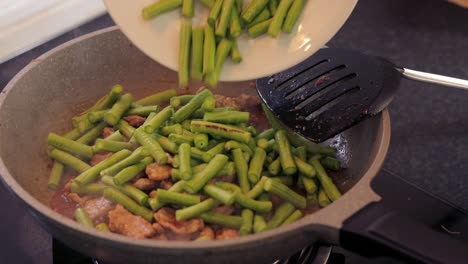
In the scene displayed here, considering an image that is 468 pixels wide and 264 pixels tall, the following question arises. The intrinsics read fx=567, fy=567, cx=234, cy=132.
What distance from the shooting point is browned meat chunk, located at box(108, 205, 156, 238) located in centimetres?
104

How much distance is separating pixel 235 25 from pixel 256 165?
28 centimetres

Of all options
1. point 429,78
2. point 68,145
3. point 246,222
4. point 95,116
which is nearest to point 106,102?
point 95,116

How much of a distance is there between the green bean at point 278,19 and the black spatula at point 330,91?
160 mm

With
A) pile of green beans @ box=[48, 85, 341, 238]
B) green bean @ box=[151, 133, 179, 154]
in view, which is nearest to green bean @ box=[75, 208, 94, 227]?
pile of green beans @ box=[48, 85, 341, 238]

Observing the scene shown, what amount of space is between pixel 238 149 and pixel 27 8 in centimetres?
92

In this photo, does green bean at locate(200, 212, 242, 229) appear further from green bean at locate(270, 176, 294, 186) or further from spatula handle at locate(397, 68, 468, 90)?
spatula handle at locate(397, 68, 468, 90)

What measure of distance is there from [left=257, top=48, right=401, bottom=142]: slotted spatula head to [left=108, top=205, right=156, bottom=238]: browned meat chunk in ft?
1.17

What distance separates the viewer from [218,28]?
3.66 feet

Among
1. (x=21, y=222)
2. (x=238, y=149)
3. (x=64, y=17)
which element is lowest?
(x=21, y=222)

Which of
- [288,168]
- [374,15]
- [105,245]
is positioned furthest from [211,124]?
[374,15]

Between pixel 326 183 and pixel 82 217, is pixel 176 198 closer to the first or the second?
pixel 82 217

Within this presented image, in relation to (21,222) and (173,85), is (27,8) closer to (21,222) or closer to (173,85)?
(173,85)

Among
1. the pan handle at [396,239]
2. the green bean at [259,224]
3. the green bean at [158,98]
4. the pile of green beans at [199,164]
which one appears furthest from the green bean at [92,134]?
the pan handle at [396,239]

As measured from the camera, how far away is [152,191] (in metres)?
1.14
